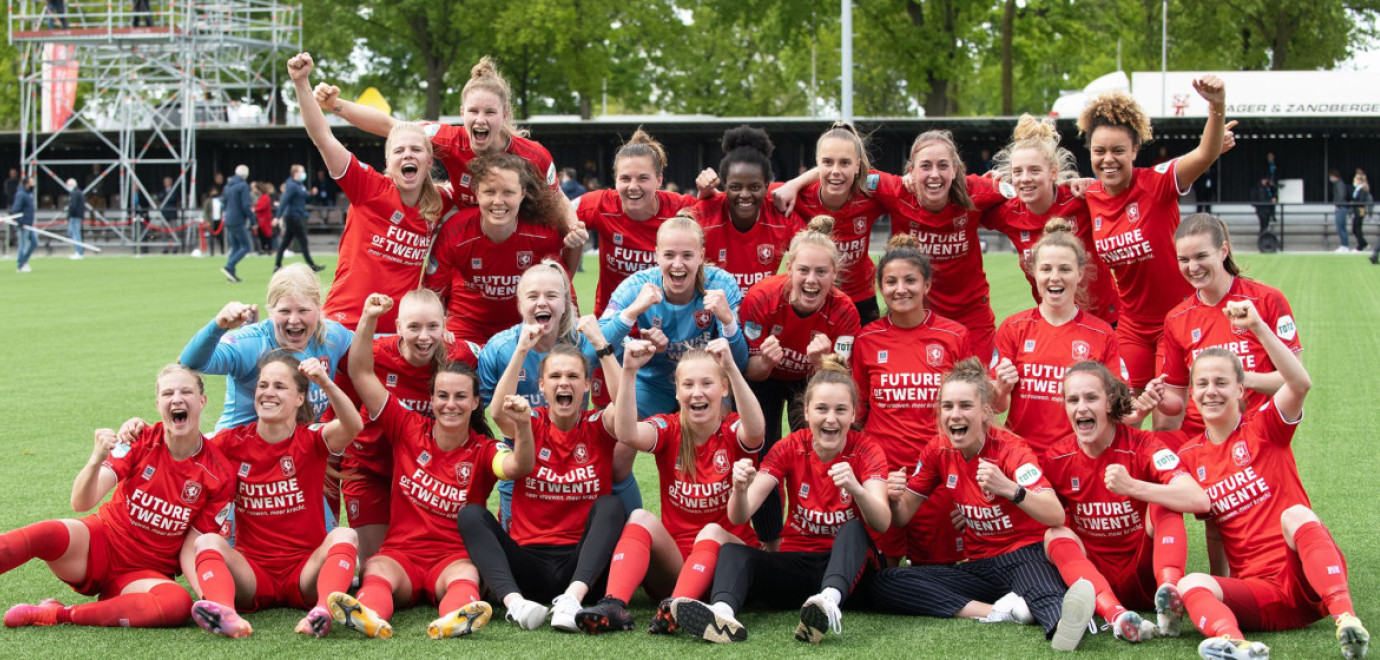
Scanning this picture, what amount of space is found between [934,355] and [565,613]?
6.92 feet

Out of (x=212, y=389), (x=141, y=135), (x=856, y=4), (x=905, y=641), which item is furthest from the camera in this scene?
(x=856, y=4)

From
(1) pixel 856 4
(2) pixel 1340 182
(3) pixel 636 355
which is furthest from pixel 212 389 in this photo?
(1) pixel 856 4

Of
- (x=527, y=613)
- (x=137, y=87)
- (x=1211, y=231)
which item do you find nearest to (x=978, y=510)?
(x=1211, y=231)

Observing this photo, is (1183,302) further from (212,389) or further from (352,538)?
(212,389)

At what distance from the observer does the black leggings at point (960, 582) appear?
16.9ft

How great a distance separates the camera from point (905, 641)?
15.8 ft

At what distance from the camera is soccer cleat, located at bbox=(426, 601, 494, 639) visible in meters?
4.82

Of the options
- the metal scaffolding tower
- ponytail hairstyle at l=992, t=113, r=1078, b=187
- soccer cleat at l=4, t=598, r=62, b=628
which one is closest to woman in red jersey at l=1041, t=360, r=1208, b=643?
ponytail hairstyle at l=992, t=113, r=1078, b=187

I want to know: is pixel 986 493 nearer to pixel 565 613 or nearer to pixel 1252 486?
pixel 1252 486

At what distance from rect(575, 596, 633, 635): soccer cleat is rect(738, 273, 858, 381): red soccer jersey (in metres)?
1.69

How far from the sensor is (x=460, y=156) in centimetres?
699

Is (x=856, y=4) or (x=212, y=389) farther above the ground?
(x=856, y=4)

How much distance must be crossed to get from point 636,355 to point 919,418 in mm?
1420

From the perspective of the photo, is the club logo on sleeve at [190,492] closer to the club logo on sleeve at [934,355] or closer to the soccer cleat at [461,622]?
the soccer cleat at [461,622]
